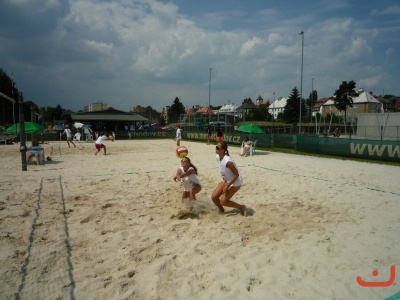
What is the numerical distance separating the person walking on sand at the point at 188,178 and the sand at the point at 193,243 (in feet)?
0.95

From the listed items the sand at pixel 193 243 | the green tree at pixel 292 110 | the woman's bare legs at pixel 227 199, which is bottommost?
the sand at pixel 193 243

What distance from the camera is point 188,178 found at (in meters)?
5.93

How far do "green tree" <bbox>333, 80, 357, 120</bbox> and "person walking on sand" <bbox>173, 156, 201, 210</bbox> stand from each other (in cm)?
6359

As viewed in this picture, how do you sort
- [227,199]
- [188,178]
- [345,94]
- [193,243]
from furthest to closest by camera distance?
[345,94], [188,178], [227,199], [193,243]

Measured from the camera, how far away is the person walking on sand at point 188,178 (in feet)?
19.0

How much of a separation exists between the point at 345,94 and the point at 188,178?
64.4 metres

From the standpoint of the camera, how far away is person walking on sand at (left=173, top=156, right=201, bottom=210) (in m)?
5.80

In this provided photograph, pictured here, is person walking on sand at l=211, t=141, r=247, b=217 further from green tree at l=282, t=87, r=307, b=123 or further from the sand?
green tree at l=282, t=87, r=307, b=123

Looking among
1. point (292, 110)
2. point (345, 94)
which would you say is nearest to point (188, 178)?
point (292, 110)

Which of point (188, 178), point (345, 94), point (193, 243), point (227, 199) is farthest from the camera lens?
point (345, 94)

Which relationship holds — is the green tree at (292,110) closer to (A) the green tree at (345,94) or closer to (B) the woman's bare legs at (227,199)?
(A) the green tree at (345,94)

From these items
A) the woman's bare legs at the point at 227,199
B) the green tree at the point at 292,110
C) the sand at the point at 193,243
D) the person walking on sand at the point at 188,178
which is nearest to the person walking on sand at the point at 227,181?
the woman's bare legs at the point at 227,199

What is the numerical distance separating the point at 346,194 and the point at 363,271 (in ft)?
13.3

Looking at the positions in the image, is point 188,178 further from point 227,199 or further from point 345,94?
point 345,94
